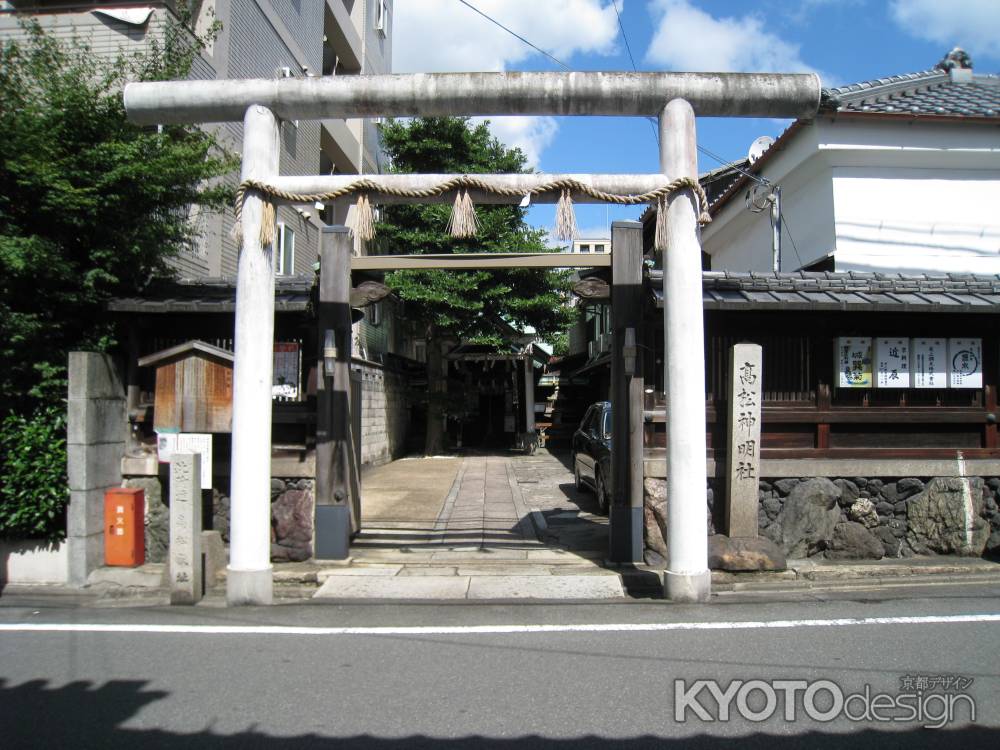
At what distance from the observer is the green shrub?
25.0 ft

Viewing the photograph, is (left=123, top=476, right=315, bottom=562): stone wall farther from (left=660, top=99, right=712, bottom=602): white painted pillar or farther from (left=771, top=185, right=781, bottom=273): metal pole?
(left=771, top=185, right=781, bottom=273): metal pole

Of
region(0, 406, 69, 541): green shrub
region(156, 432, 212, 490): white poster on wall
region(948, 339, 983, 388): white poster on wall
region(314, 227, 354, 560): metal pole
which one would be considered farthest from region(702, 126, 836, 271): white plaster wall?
region(0, 406, 69, 541): green shrub

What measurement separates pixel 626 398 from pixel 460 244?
1222 centimetres

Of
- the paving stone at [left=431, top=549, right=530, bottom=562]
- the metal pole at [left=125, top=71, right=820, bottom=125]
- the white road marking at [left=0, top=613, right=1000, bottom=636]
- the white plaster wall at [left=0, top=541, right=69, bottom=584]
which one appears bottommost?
the white road marking at [left=0, top=613, right=1000, bottom=636]

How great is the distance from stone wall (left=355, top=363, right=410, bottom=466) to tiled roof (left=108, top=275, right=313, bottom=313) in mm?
8195

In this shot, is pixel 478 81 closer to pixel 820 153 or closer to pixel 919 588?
pixel 919 588

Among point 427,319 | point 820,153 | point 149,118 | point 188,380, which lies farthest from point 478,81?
point 427,319

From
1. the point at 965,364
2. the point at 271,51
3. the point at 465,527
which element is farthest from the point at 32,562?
the point at 271,51

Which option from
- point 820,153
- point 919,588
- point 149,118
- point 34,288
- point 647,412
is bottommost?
point 919,588

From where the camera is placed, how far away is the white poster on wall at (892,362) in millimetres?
8516

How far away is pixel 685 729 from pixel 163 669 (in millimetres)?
3746

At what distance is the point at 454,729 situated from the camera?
4.06m

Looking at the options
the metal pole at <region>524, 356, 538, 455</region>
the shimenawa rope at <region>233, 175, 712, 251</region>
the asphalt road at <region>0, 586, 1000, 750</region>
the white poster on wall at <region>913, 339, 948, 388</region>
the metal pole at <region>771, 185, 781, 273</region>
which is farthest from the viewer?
the metal pole at <region>524, 356, 538, 455</region>

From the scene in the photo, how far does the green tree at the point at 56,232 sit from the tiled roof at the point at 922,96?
10.5m
